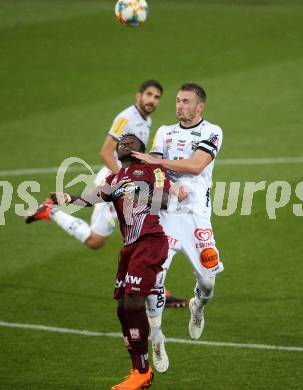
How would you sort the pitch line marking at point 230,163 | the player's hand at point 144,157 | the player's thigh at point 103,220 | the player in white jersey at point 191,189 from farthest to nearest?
the pitch line marking at point 230,163 < the player's thigh at point 103,220 < the player in white jersey at point 191,189 < the player's hand at point 144,157

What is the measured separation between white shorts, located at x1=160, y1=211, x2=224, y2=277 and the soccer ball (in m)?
4.28

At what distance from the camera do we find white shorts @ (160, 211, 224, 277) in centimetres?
1200

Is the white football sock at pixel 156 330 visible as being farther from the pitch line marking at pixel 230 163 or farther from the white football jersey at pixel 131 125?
the pitch line marking at pixel 230 163

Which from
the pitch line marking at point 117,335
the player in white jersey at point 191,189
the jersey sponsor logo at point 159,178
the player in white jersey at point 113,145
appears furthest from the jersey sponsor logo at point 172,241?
the player in white jersey at point 113,145

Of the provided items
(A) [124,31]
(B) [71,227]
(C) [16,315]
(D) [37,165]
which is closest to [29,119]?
(D) [37,165]

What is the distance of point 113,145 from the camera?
14805 millimetres

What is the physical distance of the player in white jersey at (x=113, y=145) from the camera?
14.7 m

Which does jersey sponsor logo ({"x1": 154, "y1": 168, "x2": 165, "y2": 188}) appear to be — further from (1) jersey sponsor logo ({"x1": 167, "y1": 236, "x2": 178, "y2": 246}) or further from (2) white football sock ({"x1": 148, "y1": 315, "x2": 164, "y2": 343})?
(2) white football sock ({"x1": 148, "y1": 315, "x2": 164, "y2": 343})

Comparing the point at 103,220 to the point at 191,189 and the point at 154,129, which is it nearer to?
the point at 191,189

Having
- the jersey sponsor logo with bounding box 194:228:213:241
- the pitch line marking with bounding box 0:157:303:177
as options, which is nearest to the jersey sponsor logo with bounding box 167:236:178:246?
the jersey sponsor logo with bounding box 194:228:213:241

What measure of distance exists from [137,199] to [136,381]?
1.85 m

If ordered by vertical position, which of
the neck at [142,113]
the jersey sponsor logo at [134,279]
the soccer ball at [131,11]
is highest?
the soccer ball at [131,11]

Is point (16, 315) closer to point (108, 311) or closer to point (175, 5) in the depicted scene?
point (108, 311)

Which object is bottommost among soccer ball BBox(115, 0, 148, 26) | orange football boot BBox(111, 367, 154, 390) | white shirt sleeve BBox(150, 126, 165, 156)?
orange football boot BBox(111, 367, 154, 390)
